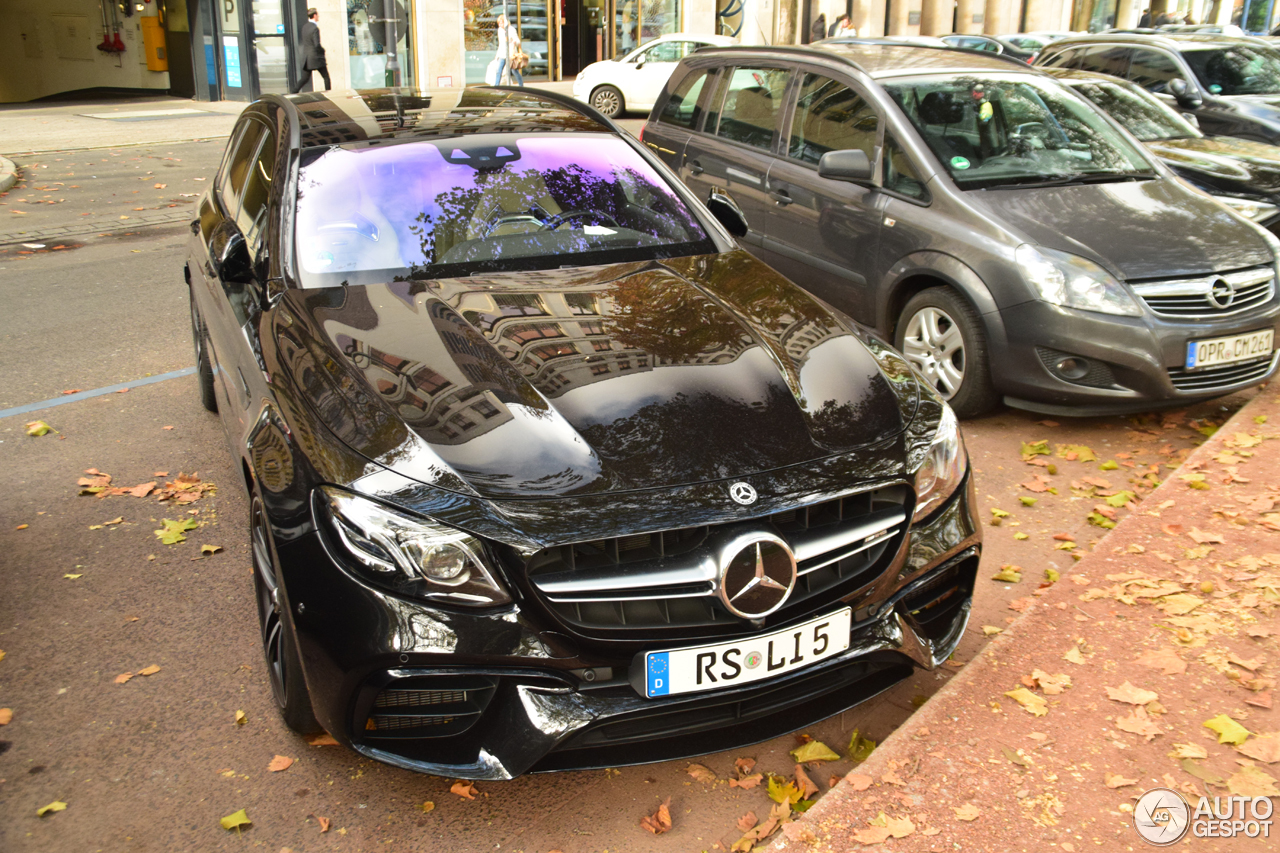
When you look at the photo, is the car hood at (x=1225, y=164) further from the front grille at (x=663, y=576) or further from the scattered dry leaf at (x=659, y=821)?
the scattered dry leaf at (x=659, y=821)

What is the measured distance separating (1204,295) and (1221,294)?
0.34ft

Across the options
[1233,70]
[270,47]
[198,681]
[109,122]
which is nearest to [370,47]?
[270,47]

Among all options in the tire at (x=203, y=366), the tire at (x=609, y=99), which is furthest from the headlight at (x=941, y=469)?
the tire at (x=609, y=99)

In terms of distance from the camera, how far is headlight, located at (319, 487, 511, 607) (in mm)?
2580

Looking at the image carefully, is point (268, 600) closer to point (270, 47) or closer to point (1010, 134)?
point (1010, 134)

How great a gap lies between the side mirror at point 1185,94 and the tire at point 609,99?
1198cm

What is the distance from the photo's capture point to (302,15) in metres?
22.3

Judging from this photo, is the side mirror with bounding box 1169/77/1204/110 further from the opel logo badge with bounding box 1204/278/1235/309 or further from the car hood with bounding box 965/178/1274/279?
the opel logo badge with bounding box 1204/278/1235/309

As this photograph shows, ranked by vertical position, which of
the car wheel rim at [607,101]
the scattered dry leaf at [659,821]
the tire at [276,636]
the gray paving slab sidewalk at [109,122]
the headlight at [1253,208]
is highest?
the car wheel rim at [607,101]

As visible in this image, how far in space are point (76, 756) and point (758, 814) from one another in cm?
190

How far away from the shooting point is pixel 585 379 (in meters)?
3.07

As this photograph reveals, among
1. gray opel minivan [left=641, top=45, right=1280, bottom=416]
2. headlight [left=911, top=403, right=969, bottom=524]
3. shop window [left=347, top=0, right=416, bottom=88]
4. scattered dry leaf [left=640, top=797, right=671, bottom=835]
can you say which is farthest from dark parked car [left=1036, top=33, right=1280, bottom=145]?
shop window [left=347, top=0, right=416, bottom=88]

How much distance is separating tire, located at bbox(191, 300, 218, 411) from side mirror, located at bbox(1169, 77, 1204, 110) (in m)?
9.08

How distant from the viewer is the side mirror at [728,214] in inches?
183
